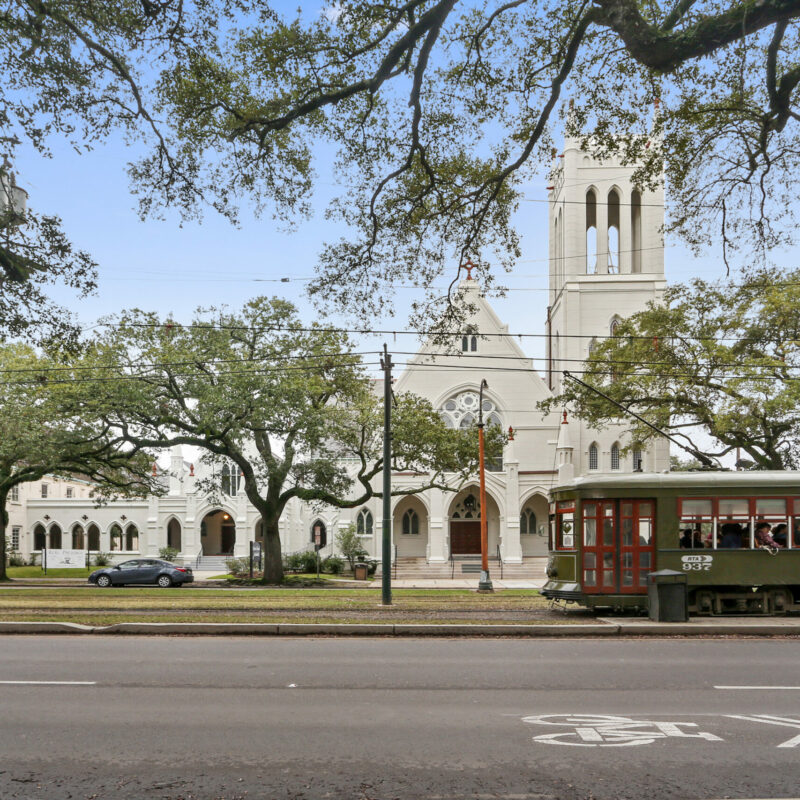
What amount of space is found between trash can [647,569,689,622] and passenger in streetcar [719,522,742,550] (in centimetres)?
225

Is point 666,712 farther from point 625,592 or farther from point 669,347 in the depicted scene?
point 669,347

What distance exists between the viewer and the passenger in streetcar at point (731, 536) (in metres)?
19.9

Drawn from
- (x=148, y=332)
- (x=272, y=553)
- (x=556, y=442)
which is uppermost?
(x=148, y=332)

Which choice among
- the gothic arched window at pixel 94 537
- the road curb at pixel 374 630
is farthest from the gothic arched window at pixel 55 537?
the road curb at pixel 374 630

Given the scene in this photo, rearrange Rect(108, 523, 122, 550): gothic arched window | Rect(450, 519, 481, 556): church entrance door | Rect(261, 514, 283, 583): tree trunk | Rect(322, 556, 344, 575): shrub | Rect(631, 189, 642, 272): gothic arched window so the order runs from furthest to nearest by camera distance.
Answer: Rect(108, 523, 122, 550): gothic arched window < Rect(631, 189, 642, 272): gothic arched window < Rect(450, 519, 481, 556): church entrance door < Rect(322, 556, 344, 575): shrub < Rect(261, 514, 283, 583): tree trunk

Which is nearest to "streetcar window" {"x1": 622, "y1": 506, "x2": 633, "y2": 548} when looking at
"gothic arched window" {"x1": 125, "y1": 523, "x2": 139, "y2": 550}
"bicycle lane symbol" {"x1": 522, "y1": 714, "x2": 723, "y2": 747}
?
"bicycle lane symbol" {"x1": 522, "y1": 714, "x2": 723, "y2": 747}

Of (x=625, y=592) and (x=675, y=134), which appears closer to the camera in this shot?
(x=675, y=134)

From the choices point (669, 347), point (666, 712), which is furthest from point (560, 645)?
point (669, 347)

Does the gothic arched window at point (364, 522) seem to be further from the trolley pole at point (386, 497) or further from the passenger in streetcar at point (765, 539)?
the passenger in streetcar at point (765, 539)

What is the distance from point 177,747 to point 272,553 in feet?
107

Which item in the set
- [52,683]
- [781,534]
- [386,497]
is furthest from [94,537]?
[52,683]

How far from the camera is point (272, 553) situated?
39.9 metres

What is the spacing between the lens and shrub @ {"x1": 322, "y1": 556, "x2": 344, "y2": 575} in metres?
50.9

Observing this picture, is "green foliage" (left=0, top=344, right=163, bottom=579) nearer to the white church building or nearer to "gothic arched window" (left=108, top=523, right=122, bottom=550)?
the white church building
